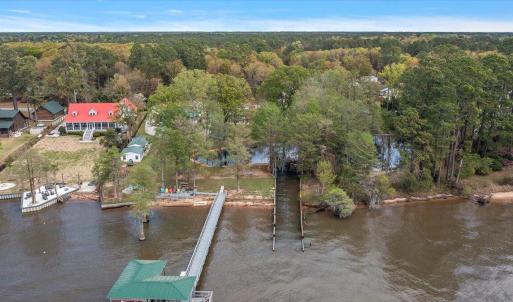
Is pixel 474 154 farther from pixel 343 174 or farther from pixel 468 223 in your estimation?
pixel 343 174

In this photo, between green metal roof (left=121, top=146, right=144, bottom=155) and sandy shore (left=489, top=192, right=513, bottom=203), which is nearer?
sandy shore (left=489, top=192, right=513, bottom=203)

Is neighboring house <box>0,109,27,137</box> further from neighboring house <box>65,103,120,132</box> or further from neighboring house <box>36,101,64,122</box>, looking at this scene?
neighboring house <box>65,103,120,132</box>

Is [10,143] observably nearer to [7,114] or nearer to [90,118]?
[7,114]

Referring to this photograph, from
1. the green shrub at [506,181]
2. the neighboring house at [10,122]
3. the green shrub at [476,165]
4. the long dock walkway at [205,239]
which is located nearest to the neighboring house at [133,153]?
the long dock walkway at [205,239]

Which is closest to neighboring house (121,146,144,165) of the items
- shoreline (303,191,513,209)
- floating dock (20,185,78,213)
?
floating dock (20,185,78,213)

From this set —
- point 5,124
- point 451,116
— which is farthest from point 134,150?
point 451,116

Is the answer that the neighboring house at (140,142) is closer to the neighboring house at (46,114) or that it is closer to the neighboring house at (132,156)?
the neighboring house at (132,156)
